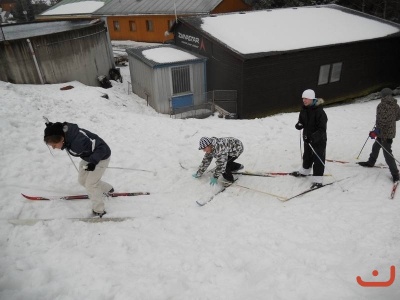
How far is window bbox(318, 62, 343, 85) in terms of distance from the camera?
15.8m

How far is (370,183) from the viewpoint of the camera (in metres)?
6.74

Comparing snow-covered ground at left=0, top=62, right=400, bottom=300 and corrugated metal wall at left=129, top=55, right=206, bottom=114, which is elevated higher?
snow-covered ground at left=0, top=62, right=400, bottom=300

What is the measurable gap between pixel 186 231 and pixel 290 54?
38.9ft

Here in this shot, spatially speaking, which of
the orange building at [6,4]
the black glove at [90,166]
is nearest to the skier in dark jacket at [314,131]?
the black glove at [90,166]

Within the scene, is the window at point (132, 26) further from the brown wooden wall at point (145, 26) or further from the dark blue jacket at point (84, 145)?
the dark blue jacket at point (84, 145)

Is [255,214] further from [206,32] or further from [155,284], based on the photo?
[206,32]

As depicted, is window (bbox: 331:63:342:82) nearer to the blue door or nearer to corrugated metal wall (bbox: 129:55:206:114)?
corrugated metal wall (bbox: 129:55:206:114)

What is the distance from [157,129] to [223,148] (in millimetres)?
4093

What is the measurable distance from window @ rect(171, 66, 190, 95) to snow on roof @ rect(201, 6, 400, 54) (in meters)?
2.34

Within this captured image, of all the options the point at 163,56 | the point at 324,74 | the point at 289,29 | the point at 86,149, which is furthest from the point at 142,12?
the point at 86,149

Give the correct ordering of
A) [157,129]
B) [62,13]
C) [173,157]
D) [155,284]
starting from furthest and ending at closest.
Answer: [62,13], [157,129], [173,157], [155,284]

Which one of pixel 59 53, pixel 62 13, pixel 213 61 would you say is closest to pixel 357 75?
pixel 213 61

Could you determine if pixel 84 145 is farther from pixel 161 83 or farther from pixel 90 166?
pixel 161 83

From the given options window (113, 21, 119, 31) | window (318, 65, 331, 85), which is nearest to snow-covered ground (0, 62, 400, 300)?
window (318, 65, 331, 85)
